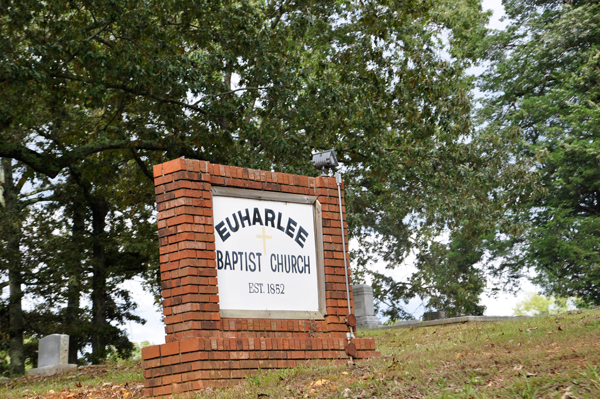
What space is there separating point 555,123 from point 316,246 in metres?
27.0

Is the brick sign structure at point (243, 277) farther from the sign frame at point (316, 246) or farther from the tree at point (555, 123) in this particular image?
the tree at point (555, 123)

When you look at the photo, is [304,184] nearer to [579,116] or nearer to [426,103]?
[426,103]

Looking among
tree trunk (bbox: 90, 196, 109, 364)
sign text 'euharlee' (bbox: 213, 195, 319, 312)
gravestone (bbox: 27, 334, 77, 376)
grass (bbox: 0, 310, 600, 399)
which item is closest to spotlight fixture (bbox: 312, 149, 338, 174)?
sign text 'euharlee' (bbox: 213, 195, 319, 312)

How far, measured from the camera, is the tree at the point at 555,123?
2977cm

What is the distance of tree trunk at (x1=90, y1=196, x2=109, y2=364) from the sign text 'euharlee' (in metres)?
13.7

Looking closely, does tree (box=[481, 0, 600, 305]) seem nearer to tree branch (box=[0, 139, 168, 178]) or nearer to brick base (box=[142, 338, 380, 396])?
tree branch (box=[0, 139, 168, 178])

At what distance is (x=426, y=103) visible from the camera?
18.2 meters

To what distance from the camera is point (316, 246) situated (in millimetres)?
9000

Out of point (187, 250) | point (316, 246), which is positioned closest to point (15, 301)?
point (316, 246)

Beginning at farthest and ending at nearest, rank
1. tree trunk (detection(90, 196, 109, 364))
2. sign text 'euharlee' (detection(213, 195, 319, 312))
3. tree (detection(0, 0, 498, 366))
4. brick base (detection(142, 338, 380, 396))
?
tree trunk (detection(90, 196, 109, 364))
tree (detection(0, 0, 498, 366))
sign text 'euharlee' (detection(213, 195, 319, 312))
brick base (detection(142, 338, 380, 396))

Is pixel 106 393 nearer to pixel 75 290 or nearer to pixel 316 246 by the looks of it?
pixel 316 246

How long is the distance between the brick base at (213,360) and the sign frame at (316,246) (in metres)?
0.38

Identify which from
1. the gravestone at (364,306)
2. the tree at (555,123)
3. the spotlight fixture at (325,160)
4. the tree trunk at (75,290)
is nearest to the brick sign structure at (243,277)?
the spotlight fixture at (325,160)

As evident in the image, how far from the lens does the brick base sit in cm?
734
